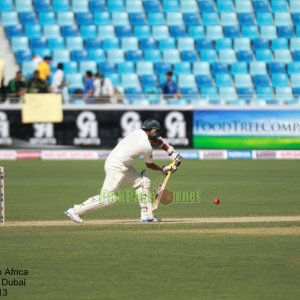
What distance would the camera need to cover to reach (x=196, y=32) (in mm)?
34344

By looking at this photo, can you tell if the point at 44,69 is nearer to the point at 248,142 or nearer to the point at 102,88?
the point at 102,88

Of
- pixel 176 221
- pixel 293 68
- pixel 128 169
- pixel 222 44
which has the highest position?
pixel 222 44

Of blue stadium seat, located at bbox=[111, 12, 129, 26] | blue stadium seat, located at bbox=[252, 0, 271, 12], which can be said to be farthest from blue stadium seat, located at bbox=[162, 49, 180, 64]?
blue stadium seat, located at bbox=[252, 0, 271, 12]

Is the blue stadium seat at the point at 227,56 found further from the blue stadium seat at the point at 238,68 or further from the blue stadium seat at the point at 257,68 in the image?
the blue stadium seat at the point at 257,68

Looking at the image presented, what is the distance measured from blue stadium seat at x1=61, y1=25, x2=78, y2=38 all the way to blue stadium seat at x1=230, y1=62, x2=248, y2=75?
5.06 m

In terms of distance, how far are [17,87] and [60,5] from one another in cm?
621

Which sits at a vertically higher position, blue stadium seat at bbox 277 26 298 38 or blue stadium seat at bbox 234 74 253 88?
blue stadium seat at bbox 277 26 298 38

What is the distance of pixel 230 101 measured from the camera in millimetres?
30094

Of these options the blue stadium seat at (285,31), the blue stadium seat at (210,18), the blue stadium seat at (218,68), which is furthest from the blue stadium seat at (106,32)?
the blue stadium seat at (285,31)

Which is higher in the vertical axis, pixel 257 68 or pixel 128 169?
pixel 257 68

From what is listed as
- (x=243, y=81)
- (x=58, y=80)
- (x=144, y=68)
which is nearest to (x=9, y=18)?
(x=144, y=68)

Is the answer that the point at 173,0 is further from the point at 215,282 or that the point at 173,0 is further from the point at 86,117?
the point at 215,282

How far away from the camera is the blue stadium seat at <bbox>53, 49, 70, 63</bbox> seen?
108ft

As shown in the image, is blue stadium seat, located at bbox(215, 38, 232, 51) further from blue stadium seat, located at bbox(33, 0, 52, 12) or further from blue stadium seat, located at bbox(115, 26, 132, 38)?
blue stadium seat, located at bbox(33, 0, 52, 12)
